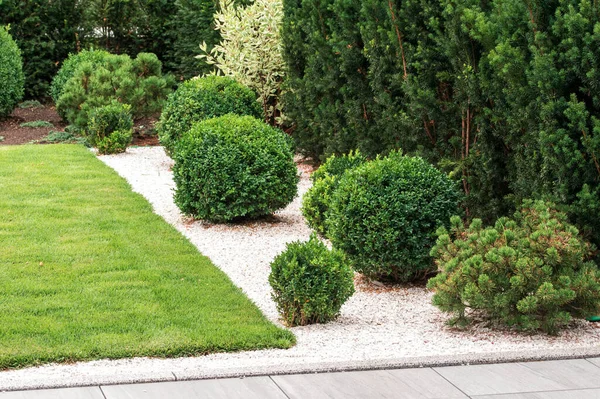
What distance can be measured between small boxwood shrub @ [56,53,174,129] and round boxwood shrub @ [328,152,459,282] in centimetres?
831

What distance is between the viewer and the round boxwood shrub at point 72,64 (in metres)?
15.8

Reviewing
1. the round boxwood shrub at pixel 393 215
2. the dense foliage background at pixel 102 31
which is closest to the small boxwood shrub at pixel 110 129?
the dense foliage background at pixel 102 31

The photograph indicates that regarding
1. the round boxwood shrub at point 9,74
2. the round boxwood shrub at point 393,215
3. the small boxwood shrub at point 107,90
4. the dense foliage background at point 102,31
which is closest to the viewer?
the round boxwood shrub at point 393,215

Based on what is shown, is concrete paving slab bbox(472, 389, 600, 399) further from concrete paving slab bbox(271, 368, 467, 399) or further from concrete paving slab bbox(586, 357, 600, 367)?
concrete paving slab bbox(586, 357, 600, 367)

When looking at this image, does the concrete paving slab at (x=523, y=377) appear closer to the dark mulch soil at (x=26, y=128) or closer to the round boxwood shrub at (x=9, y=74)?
the dark mulch soil at (x=26, y=128)

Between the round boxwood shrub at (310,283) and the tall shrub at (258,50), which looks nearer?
the round boxwood shrub at (310,283)

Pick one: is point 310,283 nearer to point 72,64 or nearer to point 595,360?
point 595,360

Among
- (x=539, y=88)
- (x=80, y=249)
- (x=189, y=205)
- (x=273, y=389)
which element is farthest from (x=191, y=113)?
(x=273, y=389)

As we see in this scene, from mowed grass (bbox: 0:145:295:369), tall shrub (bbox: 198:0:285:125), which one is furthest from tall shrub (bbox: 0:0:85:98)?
mowed grass (bbox: 0:145:295:369)

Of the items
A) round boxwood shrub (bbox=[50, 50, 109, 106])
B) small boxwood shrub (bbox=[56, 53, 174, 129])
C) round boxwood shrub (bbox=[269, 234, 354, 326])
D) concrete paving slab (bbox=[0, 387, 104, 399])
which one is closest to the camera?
concrete paving slab (bbox=[0, 387, 104, 399])

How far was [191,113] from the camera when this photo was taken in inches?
478

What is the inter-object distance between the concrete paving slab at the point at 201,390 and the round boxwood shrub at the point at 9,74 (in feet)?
38.8

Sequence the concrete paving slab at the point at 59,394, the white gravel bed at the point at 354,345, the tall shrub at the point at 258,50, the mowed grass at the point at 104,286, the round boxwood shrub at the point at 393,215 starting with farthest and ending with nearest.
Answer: the tall shrub at the point at 258,50 < the round boxwood shrub at the point at 393,215 < the mowed grass at the point at 104,286 < the white gravel bed at the point at 354,345 < the concrete paving slab at the point at 59,394

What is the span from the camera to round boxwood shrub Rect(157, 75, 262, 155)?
1211cm
